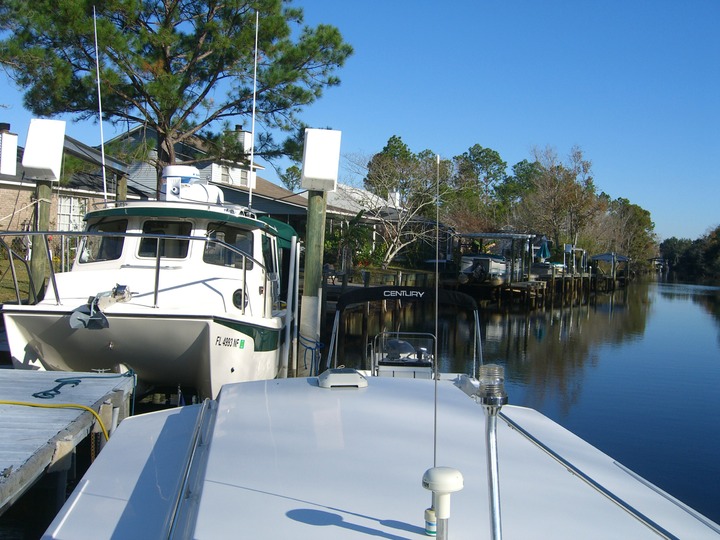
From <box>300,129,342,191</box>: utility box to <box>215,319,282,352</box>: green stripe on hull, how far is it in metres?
2.23

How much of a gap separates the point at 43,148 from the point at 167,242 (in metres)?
3.08

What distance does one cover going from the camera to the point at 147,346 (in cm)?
895

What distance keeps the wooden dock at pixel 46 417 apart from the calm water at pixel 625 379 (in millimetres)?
6777

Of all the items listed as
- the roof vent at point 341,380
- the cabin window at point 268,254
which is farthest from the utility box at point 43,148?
the roof vent at point 341,380

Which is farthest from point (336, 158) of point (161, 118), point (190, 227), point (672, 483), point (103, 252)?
point (161, 118)

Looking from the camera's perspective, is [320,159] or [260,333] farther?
[320,159]

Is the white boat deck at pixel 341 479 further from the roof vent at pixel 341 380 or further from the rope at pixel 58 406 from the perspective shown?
the rope at pixel 58 406

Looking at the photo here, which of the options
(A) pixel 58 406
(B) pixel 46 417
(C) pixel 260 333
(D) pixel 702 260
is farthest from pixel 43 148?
(D) pixel 702 260

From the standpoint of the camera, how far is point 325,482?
278 cm

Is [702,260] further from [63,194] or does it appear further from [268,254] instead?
[268,254]

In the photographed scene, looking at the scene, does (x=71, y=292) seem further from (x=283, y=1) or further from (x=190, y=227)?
(x=283, y=1)

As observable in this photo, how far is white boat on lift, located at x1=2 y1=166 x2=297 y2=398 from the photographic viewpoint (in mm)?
8734

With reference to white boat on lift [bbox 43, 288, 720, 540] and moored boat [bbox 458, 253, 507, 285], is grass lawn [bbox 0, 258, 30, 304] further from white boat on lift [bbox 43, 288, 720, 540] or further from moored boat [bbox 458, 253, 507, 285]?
moored boat [bbox 458, 253, 507, 285]

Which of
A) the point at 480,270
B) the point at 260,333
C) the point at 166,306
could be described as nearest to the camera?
the point at 166,306
